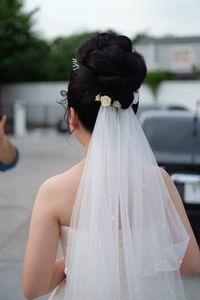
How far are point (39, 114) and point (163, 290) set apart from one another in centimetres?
2599

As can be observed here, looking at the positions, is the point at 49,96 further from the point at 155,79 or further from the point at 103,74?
the point at 103,74

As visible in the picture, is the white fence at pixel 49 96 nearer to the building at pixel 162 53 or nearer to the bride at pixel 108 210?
the building at pixel 162 53

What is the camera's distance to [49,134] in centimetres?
2227

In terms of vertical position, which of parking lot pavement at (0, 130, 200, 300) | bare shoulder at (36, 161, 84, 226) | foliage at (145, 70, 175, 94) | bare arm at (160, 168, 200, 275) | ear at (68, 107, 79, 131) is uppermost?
ear at (68, 107, 79, 131)

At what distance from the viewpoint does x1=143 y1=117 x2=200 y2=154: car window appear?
5.53 meters

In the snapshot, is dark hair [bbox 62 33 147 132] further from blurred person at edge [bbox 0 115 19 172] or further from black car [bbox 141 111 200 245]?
black car [bbox 141 111 200 245]

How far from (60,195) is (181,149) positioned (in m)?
4.03

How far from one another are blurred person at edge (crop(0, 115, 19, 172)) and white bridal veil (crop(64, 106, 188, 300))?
5.46ft

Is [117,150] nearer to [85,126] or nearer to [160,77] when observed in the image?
[85,126]

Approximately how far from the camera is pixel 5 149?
3.32 meters

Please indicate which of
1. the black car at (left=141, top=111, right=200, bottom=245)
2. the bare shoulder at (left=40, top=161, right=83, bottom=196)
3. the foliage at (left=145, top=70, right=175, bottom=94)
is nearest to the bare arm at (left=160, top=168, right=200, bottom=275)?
the bare shoulder at (left=40, top=161, right=83, bottom=196)

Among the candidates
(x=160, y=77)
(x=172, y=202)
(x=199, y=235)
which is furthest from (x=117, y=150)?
(x=160, y=77)

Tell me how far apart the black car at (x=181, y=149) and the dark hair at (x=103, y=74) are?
345 cm

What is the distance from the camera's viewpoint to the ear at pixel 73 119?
168cm
